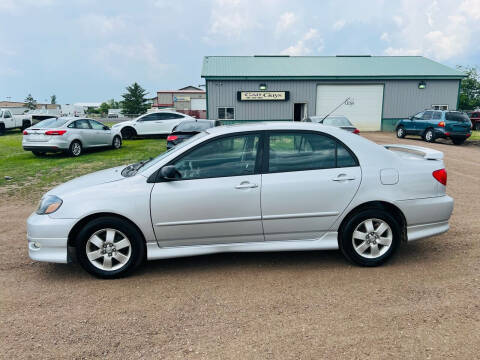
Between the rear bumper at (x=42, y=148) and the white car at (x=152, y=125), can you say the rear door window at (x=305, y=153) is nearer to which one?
the rear bumper at (x=42, y=148)

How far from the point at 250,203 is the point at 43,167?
9.25 meters

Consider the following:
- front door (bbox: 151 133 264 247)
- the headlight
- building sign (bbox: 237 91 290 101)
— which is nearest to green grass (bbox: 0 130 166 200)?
the headlight

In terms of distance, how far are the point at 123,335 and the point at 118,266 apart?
1070 mm

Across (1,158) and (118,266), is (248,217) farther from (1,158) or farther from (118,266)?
(1,158)

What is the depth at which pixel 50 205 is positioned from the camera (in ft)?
12.4

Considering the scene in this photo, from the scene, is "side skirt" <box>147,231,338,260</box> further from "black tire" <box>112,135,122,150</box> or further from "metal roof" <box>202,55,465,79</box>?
"metal roof" <box>202,55,465,79</box>

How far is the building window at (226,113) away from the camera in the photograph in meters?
26.3

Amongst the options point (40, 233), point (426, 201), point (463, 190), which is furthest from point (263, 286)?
point (463, 190)

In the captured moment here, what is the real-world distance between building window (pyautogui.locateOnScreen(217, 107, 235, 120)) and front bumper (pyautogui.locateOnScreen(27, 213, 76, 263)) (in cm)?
2313

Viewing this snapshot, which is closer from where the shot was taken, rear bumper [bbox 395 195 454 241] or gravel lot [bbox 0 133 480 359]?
gravel lot [bbox 0 133 480 359]

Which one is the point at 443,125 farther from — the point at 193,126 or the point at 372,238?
the point at 372,238

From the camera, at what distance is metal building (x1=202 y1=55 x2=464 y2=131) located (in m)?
26.0

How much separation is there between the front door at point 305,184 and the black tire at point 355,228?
18 cm

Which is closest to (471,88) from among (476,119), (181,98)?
(476,119)
